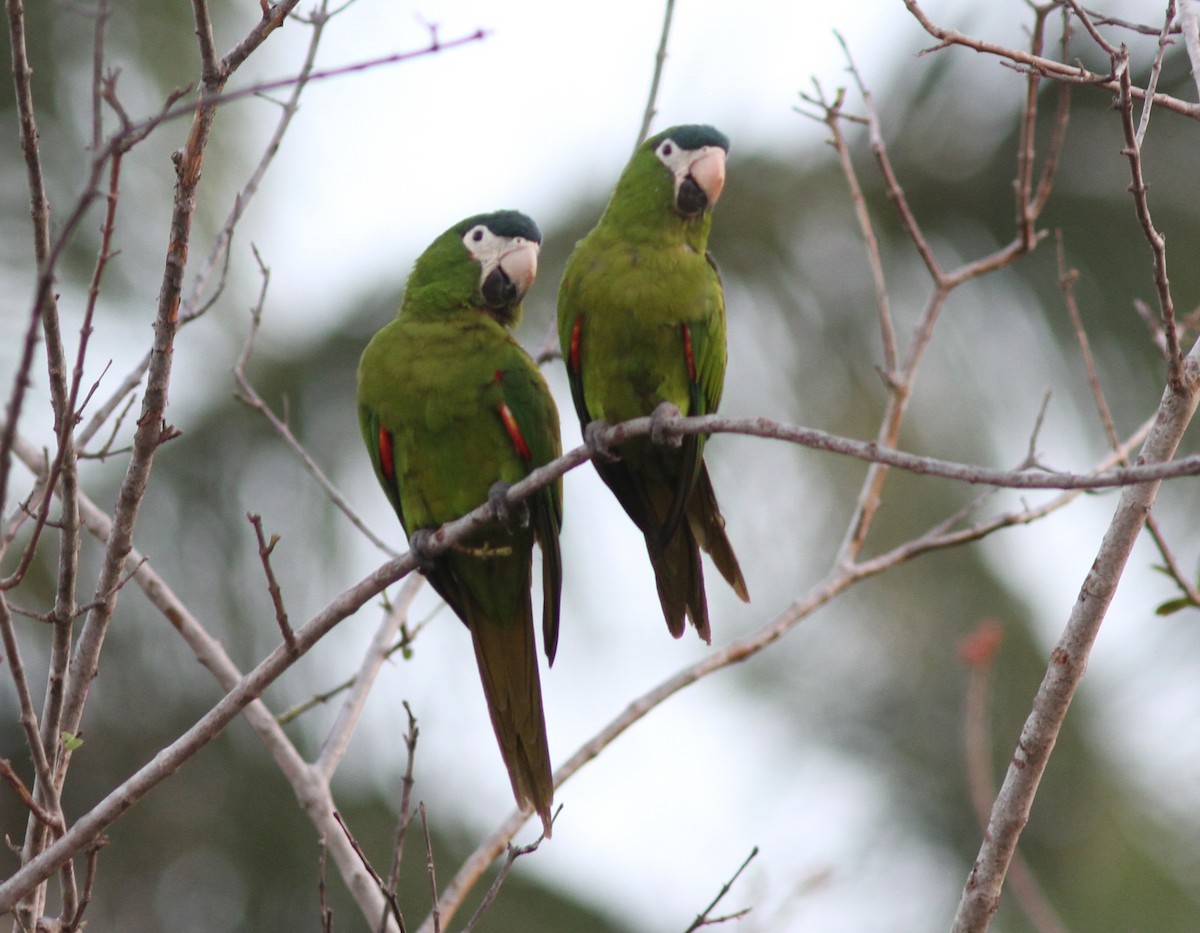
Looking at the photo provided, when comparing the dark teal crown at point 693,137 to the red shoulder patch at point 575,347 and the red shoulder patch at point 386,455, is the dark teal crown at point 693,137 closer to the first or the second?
the red shoulder patch at point 575,347

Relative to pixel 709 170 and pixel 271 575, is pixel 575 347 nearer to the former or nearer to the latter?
pixel 709 170

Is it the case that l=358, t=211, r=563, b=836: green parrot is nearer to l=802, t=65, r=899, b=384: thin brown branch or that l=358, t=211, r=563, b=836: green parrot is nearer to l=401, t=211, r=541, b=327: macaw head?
l=401, t=211, r=541, b=327: macaw head

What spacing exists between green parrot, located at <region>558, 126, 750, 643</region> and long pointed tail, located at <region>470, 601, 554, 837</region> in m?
0.49

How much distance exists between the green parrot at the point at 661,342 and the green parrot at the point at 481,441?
0.69ft

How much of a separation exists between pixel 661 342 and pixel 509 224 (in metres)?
0.72

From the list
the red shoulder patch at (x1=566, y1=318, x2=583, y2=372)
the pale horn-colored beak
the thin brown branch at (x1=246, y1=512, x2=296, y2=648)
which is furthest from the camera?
the pale horn-colored beak

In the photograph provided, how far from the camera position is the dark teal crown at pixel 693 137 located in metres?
4.03

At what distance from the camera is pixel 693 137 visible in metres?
4.03

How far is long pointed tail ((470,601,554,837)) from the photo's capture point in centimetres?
365

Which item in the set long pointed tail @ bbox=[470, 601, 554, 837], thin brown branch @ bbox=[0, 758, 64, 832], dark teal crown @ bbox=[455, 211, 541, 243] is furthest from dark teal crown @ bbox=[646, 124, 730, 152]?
thin brown branch @ bbox=[0, 758, 64, 832]

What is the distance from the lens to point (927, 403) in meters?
9.18

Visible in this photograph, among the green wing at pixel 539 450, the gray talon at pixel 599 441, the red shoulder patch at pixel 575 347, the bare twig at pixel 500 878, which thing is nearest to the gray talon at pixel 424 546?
the green wing at pixel 539 450

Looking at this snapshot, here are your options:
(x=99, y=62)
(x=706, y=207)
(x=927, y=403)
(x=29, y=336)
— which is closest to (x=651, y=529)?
(x=706, y=207)

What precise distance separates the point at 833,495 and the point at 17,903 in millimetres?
7557
